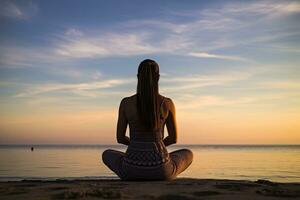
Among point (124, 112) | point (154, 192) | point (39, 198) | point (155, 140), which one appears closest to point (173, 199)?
point (154, 192)

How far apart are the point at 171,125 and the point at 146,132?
53 cm

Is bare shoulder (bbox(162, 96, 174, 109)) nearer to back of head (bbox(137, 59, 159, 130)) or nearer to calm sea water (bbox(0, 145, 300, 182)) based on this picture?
back of head (bbox(137, 59, 159, 130))

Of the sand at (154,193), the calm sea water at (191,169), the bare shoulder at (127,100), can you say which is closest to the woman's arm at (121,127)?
the bare shoulder at (127,100)

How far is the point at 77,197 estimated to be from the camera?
4.39m

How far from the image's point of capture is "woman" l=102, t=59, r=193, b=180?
6.01 m

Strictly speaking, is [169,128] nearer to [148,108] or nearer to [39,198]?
[148,108]

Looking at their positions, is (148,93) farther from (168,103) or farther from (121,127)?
(121,127)

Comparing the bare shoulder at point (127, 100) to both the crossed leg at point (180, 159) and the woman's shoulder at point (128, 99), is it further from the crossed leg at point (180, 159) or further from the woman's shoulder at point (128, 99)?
the crossed leg at point (180, 159)

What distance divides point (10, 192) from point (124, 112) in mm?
2178

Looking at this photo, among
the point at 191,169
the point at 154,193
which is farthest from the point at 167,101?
the point at 191,169

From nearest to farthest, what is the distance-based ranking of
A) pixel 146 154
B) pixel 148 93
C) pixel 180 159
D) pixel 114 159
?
1. pixel 148 93
2. pixel 146 154
3. pixel 114 159
4. pixel 180 159

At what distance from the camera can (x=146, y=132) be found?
6223 mm

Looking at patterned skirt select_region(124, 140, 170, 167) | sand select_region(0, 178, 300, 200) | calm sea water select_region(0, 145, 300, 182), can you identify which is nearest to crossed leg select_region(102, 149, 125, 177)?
patterned skirt select_region(124, 140, 170, 167)

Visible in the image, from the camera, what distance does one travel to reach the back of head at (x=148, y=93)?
598cm
